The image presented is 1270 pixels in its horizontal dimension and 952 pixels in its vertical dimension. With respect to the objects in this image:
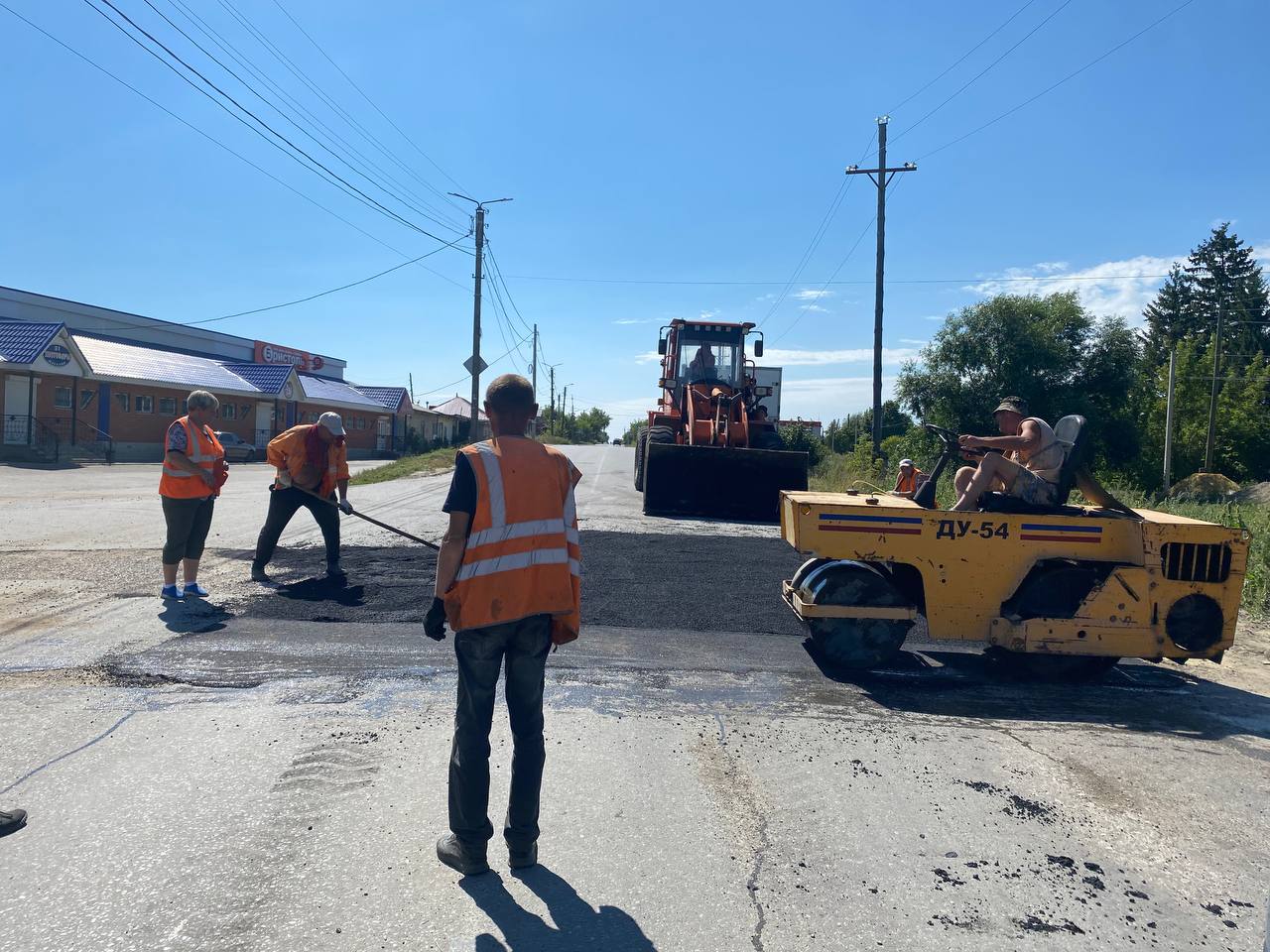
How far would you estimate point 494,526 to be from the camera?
313cm

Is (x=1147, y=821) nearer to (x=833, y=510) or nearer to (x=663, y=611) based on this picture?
(x=833, y=510)

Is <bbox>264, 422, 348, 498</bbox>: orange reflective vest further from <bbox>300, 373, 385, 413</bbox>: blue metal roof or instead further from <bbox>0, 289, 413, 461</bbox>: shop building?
<bbox>300, 373, 385, 413</bbox>: blue metal roof

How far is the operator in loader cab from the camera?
588 centimetres

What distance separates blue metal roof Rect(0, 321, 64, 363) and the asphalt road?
87.1 feet

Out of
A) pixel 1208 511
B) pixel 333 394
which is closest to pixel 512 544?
pixel 1208 511

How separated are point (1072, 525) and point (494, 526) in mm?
4350

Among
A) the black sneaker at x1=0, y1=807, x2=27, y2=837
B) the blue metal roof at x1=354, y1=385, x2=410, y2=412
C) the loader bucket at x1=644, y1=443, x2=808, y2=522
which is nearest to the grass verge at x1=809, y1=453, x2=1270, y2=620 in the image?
the loader bucket at x1=644, y1=443, x2=808, y2=522

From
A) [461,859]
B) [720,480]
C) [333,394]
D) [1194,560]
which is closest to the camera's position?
[461,859]

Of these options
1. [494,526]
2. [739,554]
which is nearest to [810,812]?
[494,526]

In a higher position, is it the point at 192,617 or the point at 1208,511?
the point at 1208,511

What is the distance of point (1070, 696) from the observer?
561 cm

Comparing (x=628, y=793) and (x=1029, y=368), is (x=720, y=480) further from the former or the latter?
(x=1029, y=368)

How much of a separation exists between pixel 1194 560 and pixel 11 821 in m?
6.57

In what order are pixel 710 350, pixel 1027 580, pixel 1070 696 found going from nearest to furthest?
pixel 1070 696
pixel 1027 580
pixel 710 350
